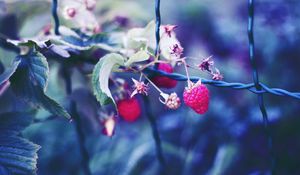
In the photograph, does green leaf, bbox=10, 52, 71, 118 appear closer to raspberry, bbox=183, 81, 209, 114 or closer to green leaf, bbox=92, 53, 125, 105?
green leaf, bbox=92, 53, 125, 105

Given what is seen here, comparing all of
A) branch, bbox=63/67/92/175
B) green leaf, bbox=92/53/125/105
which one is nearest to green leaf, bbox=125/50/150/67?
green leaf, bbox=92/53/125/105

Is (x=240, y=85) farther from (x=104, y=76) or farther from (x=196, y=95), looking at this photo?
(x=104, y=76)

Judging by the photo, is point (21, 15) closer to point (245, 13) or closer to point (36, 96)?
point (36, 96)

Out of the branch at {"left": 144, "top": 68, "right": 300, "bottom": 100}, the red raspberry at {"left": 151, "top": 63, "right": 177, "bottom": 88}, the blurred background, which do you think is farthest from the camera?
the blurred background

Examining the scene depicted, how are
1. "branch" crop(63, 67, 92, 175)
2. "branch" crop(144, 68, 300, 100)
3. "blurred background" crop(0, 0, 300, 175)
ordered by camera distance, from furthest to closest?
"blurred background" crop(0, 0, 300, 175)
"branch" crop(63, 67, 92, 175)
"branch" crop(144, 68, 300, 100)

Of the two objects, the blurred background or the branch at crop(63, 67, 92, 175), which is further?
the blurred background

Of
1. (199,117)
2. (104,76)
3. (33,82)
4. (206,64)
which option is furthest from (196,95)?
(199,117)

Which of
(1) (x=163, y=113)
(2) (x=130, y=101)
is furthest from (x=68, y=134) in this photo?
(2) (x=130, y=101)
